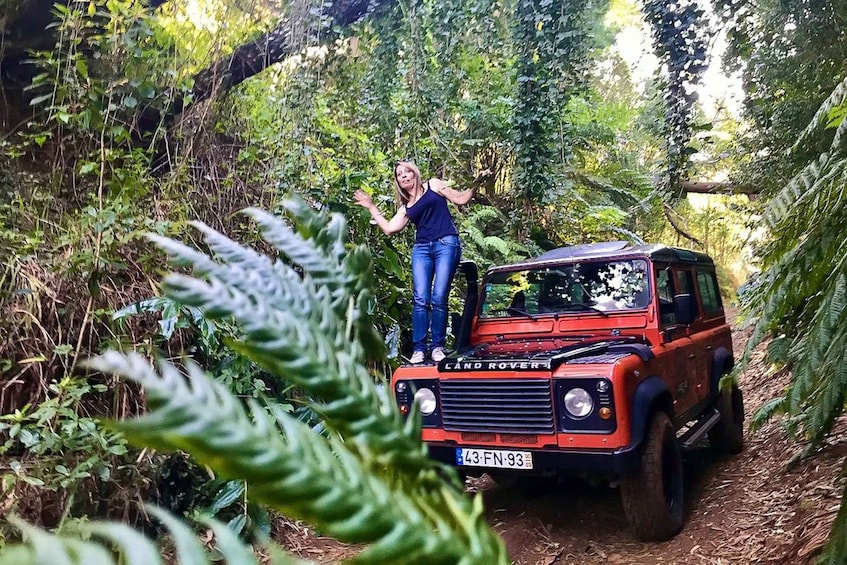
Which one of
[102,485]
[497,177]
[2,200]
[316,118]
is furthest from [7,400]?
[497,177]

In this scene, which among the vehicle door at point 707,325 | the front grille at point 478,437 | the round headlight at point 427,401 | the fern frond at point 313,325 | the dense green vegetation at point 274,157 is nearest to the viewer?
the fern frond at point 313,325

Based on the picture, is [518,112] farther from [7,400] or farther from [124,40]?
[7,400]

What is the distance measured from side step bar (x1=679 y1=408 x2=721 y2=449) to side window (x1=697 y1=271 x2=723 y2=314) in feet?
3.00

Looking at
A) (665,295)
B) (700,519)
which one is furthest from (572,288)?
(700,519)

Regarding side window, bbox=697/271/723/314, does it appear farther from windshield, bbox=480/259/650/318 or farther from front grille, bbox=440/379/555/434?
front grille, bbox=440/379/555/434

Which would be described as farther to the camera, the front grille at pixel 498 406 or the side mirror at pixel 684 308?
the side mirror at pixel 684 308

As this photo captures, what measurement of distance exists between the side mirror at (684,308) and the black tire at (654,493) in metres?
0.93

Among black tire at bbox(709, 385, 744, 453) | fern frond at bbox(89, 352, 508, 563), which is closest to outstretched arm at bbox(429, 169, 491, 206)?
black tire at bbox(709, 385, 744, 453)

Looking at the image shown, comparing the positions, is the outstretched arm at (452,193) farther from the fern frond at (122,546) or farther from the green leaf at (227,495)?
the fern frond at (122,546)

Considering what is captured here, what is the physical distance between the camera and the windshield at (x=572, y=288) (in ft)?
14.6

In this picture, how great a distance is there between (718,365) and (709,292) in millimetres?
723

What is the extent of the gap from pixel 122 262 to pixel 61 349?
0.70 m

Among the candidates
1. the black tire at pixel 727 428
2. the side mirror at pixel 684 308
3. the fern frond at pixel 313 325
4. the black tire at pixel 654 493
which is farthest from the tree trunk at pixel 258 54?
the fern frond at pixel 313 325

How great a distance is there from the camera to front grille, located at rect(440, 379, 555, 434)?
3.62 m
